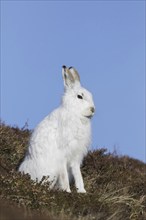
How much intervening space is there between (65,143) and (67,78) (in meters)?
1.12

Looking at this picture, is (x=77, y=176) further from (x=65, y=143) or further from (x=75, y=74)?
(x=75, y=74)

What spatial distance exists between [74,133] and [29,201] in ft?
6.00

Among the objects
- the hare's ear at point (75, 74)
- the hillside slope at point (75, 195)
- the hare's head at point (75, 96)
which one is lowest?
the hillside slope at point (75, 195)

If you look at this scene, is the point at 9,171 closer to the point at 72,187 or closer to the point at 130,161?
the point at 72,187

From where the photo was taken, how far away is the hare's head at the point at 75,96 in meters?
10.5

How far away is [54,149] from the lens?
10.5 meters

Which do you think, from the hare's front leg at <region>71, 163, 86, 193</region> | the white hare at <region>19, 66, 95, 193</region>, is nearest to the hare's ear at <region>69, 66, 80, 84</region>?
the white hare at <region>19, 66, 95, 193</region>

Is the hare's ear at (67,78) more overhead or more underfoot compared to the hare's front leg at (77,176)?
more overhead

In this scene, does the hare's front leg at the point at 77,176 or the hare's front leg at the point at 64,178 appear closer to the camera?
the hare's front leg at the point at 64,178

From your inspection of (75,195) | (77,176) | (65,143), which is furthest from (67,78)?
(75,195)

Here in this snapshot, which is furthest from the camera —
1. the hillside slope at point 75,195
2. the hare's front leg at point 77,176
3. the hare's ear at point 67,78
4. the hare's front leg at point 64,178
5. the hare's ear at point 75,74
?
the hare's ear at point 75,74

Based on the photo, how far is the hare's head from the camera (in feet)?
34.3

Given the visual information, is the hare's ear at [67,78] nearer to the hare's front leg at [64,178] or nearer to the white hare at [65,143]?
the white hare at [65,143]

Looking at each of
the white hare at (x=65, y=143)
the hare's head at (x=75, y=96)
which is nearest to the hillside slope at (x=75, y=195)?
the white hare at (x=65, y=143)
